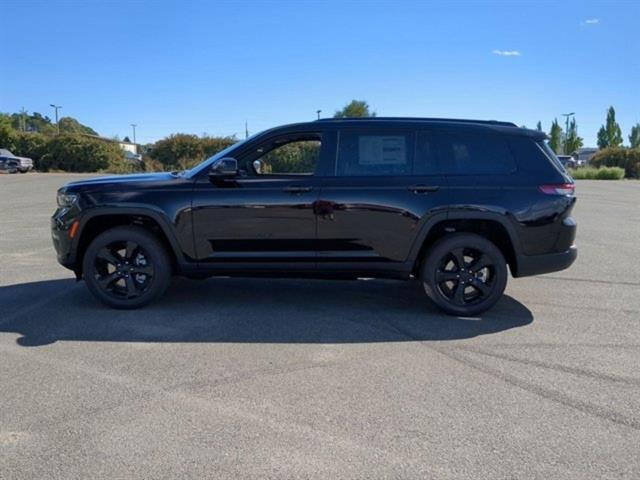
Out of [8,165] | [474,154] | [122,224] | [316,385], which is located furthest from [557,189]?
[8,165]

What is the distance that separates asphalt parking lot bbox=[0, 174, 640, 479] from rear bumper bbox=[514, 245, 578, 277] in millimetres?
478

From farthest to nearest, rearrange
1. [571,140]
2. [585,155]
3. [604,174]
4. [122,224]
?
1. [585,155]
2. [571,140]
3. [604,174]
4. [122,224]

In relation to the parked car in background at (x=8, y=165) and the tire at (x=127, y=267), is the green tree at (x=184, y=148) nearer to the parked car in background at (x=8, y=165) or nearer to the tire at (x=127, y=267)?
the parked car in background at (x=8, y=165)

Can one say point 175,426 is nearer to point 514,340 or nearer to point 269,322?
point 269,322

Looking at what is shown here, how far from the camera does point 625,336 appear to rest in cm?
474

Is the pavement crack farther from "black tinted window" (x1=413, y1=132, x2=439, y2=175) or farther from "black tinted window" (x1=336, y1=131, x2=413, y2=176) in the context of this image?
"black tinted window" (x1=336, y1=131, x2=413, y2=176)

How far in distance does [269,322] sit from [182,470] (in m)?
2.35

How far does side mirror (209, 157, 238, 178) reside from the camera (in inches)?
194

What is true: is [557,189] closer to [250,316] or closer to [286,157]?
[286,157]

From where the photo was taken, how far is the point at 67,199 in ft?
17.3

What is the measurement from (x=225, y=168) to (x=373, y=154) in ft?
4.77

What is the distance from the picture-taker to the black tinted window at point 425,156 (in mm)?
5148

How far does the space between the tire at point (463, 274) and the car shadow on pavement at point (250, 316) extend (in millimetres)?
157

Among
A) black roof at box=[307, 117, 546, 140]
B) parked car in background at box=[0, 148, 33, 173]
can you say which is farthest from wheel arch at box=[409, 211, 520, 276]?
parked car in background at box=[0, 148, 33, 173]
